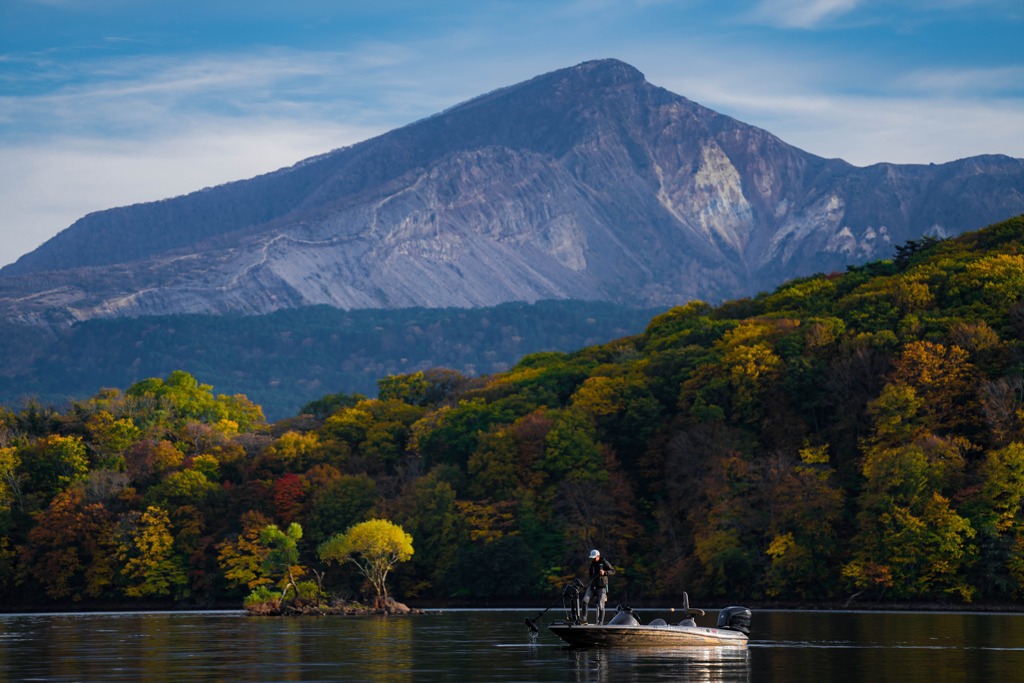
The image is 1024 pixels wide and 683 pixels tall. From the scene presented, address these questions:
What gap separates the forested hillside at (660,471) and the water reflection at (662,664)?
4651 cm

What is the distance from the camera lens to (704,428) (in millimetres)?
117625

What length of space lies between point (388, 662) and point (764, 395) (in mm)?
69944

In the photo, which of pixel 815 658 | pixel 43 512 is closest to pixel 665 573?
pixel 43 512

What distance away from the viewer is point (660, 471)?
12269 cm

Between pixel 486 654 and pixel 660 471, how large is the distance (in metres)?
68.0

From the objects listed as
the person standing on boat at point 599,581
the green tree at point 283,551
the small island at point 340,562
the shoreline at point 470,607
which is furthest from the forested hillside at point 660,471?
the person standing on boat at point 599,581

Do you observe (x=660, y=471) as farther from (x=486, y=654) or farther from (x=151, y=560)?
(x=486, y=654)

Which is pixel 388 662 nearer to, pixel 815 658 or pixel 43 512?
pixel 815 658

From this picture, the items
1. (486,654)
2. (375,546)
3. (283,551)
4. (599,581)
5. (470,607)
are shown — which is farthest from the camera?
(470,607)

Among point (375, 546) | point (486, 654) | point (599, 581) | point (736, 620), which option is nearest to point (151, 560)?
point (375, 546)

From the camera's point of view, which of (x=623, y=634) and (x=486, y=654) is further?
(x=486, y=654)

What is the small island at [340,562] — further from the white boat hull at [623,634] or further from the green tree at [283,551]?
the white boat hull at [623,634]

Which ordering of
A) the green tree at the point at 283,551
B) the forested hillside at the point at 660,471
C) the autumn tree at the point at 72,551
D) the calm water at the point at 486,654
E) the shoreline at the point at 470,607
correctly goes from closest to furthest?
1. the calm water at the point at 486,654
2. the shoreline at the point at 470,607
3. the forested hillside at the point at 660,471
4. the green tree at the point at 283,551
5. the autumn tree at the point at 72,551

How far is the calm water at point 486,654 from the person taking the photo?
46.1m
